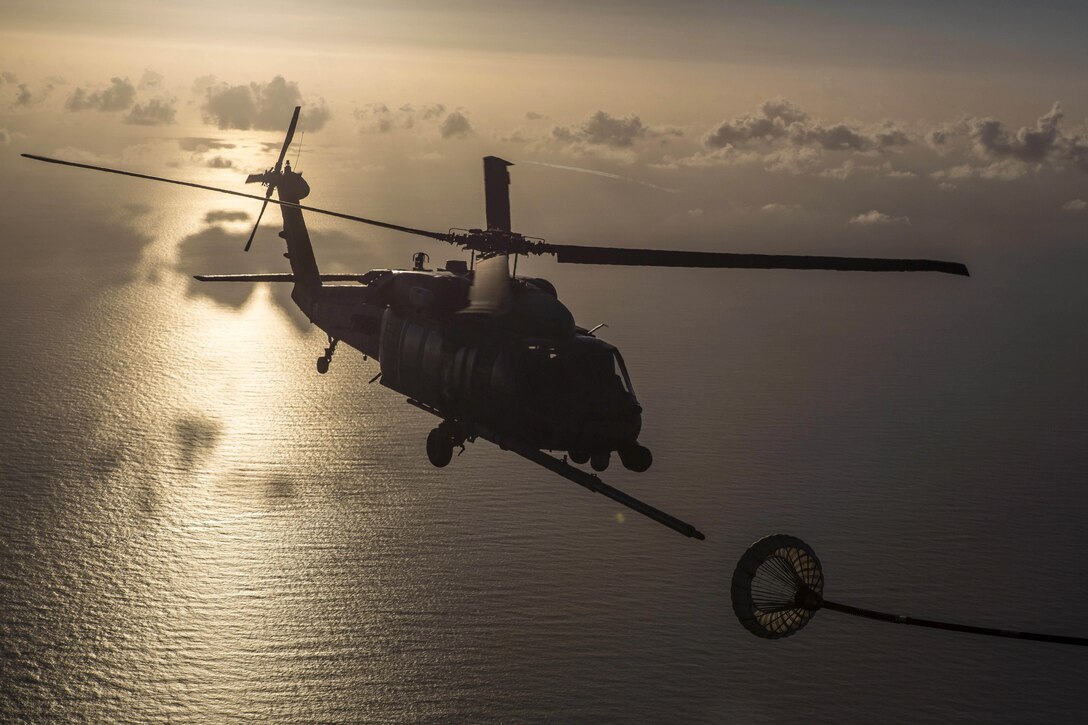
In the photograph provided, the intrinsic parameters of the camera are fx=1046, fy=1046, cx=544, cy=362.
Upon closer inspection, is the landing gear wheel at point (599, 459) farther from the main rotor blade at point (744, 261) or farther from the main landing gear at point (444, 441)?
the main rotor blade at point (744, 261)

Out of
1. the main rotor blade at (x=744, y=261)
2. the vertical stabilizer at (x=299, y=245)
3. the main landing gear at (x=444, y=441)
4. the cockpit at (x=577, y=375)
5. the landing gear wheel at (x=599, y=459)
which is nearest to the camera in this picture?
the main rotor blade at (x=744, y=261)

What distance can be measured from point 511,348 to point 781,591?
63.9 feet

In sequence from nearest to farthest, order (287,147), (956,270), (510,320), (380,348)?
(956,270)
(510,320)
(380,348)
(287,147)

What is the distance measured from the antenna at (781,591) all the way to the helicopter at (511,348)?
7341 millimetres

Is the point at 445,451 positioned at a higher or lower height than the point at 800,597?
lower

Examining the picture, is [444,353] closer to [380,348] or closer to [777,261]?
[380,348]

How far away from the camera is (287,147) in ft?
225

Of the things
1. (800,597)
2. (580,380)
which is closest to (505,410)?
(580,380)

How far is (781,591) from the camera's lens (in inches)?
1180

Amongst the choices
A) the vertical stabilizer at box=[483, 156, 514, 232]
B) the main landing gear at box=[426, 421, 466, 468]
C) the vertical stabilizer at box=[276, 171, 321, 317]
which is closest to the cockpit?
the main landing gear at box=[426, 421, 466, 468]

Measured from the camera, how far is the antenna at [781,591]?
2865cm

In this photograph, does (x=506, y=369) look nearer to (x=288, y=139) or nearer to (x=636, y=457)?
(x=636, y=457)

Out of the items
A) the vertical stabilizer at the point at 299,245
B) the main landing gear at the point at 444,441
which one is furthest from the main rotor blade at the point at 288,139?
the main landing gear at the point at 444,441

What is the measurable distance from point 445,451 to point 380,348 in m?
8.50
